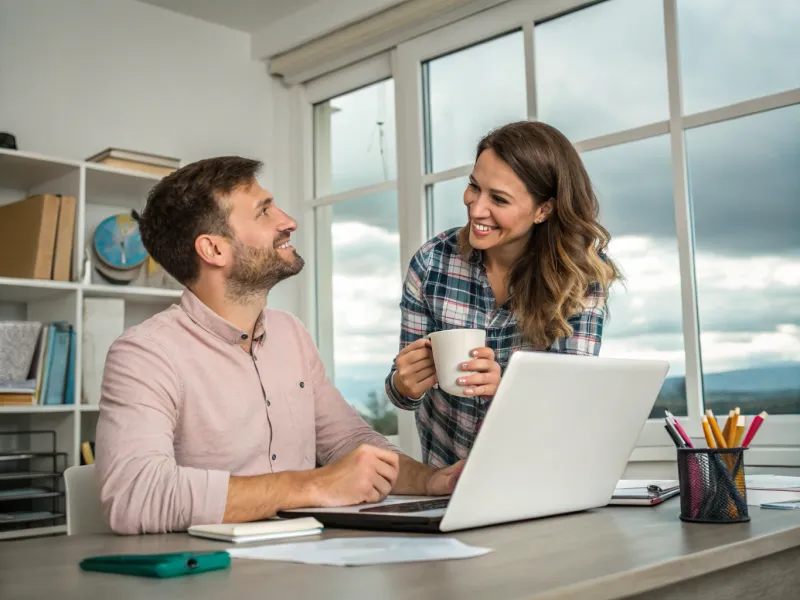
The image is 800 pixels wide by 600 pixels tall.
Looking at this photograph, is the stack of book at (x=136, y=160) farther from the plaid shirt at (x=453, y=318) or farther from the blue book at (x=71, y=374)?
the plaid shirt at (x=453, y=318)

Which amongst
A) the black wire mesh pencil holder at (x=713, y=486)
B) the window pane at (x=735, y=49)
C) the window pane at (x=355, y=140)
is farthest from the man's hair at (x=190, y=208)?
the window pane at (x=355, y=140)

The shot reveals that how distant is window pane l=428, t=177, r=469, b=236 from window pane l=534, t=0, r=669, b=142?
0.47 metres

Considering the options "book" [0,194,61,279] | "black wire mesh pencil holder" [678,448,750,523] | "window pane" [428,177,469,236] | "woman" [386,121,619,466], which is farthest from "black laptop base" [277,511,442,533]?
"window pane" [428,177,469,236]

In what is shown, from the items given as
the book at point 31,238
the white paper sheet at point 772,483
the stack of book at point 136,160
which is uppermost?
the stack of book at point 136,160

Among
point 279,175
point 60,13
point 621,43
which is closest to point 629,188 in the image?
point 621,43

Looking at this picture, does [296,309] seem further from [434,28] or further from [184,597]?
[184,597]

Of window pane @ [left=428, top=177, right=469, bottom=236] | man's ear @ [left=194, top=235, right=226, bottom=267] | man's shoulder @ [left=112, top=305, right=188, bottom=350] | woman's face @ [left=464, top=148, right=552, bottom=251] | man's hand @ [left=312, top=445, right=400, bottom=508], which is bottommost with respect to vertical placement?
man's hand @ [left=312, top=445, right=400, bottom=508]

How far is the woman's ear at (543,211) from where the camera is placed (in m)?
1.83

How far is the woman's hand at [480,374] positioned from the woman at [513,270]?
1.55 feet

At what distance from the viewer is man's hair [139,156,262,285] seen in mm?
1749

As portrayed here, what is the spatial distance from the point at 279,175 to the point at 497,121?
126 cm

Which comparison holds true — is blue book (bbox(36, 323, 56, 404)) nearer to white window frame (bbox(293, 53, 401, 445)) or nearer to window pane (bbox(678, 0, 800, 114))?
white window frame (bbox(293, 53, 401, 445))

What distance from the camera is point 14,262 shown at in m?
3.08

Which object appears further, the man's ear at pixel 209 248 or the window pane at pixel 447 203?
the window pane at pixel 447 203
